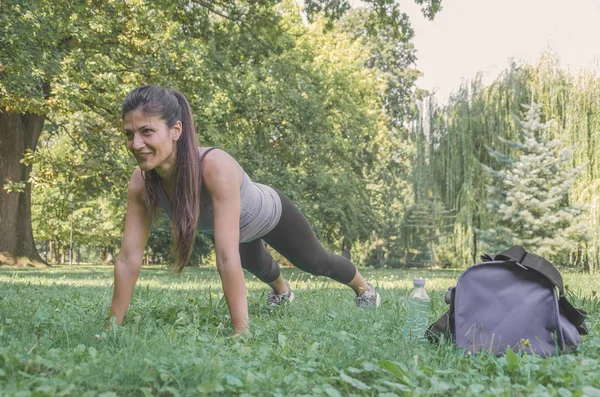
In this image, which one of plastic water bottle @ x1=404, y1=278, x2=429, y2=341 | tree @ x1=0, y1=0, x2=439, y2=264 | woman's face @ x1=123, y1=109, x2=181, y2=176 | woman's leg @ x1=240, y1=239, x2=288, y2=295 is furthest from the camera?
tree @ x1=0, y1=0, x2=439, y2=264

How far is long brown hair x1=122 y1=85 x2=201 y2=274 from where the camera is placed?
322 centimetres

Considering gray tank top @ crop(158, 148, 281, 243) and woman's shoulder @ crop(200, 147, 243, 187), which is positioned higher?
woman's shoulder @ crop(200, 147, 243, 187)

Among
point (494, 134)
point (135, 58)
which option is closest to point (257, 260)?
point (135, 58)

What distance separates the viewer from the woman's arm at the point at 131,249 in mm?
3451

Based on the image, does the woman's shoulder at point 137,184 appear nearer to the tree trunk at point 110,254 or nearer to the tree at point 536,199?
the tree at point 536,199

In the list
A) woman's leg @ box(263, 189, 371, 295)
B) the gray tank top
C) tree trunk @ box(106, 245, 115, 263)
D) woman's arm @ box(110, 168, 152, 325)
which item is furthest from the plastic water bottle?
tree trunk @ box(106, 245, 115, 263)

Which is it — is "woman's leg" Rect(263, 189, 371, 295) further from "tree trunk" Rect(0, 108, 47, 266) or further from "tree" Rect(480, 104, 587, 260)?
"tree trunk" Rect(0, 108, 47, 266)

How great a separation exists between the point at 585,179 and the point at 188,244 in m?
14.1

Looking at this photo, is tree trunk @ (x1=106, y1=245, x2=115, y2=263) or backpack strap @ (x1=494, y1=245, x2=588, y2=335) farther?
tree trunk @ (x1=106, y1=245, x2=115, y2=263)

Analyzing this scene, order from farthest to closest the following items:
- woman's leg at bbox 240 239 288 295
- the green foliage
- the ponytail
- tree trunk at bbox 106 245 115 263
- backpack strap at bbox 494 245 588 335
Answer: tree trunk at bbox 106 245 115 263
the green foliage
woman's leg at bbox 240 239 288 295
the ponytail
backpack strap at bbox 494 245 588 335

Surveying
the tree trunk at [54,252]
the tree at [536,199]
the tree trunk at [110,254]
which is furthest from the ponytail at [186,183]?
the tree trunk at [54,252]

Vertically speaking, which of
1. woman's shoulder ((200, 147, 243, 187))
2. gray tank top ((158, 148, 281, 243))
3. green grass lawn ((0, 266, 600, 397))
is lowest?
green grass lawn ((0, 266, 600, 397))

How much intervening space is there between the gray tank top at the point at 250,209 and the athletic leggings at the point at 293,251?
10 centimetres

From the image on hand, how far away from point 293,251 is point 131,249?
1.24 meters
